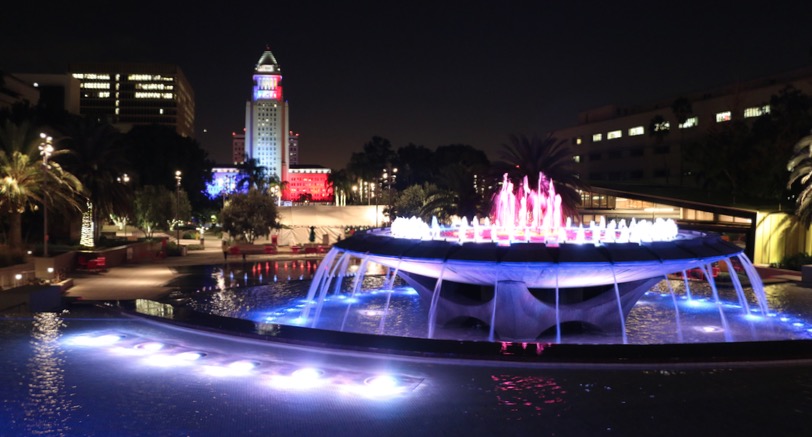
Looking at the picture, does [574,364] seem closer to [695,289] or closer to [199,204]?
[695,289]

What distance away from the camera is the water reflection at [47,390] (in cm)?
833

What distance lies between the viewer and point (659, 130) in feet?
251

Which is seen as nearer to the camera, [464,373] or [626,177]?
[464,373]

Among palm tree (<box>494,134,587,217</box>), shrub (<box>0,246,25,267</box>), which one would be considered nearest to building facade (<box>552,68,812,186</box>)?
palm tree (<box>494,134,587,217</box>)

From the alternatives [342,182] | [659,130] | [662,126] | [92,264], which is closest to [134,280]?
[92,264]

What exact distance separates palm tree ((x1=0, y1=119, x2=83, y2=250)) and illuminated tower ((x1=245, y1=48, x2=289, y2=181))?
6272 inches

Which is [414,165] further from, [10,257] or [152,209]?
[10,257]

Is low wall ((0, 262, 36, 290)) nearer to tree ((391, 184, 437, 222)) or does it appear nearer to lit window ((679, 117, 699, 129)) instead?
tree ((391, 184, 437, 222))

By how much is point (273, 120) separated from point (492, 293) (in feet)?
A: 613

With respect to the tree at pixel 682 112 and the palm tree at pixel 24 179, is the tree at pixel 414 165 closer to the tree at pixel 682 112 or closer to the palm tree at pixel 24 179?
the tree at pixel 682 112

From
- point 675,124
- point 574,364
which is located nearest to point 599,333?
point 574,364

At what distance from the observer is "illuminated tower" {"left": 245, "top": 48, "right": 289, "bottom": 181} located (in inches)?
7667

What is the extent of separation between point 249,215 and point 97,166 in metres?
12.7

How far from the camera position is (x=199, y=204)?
326ft
